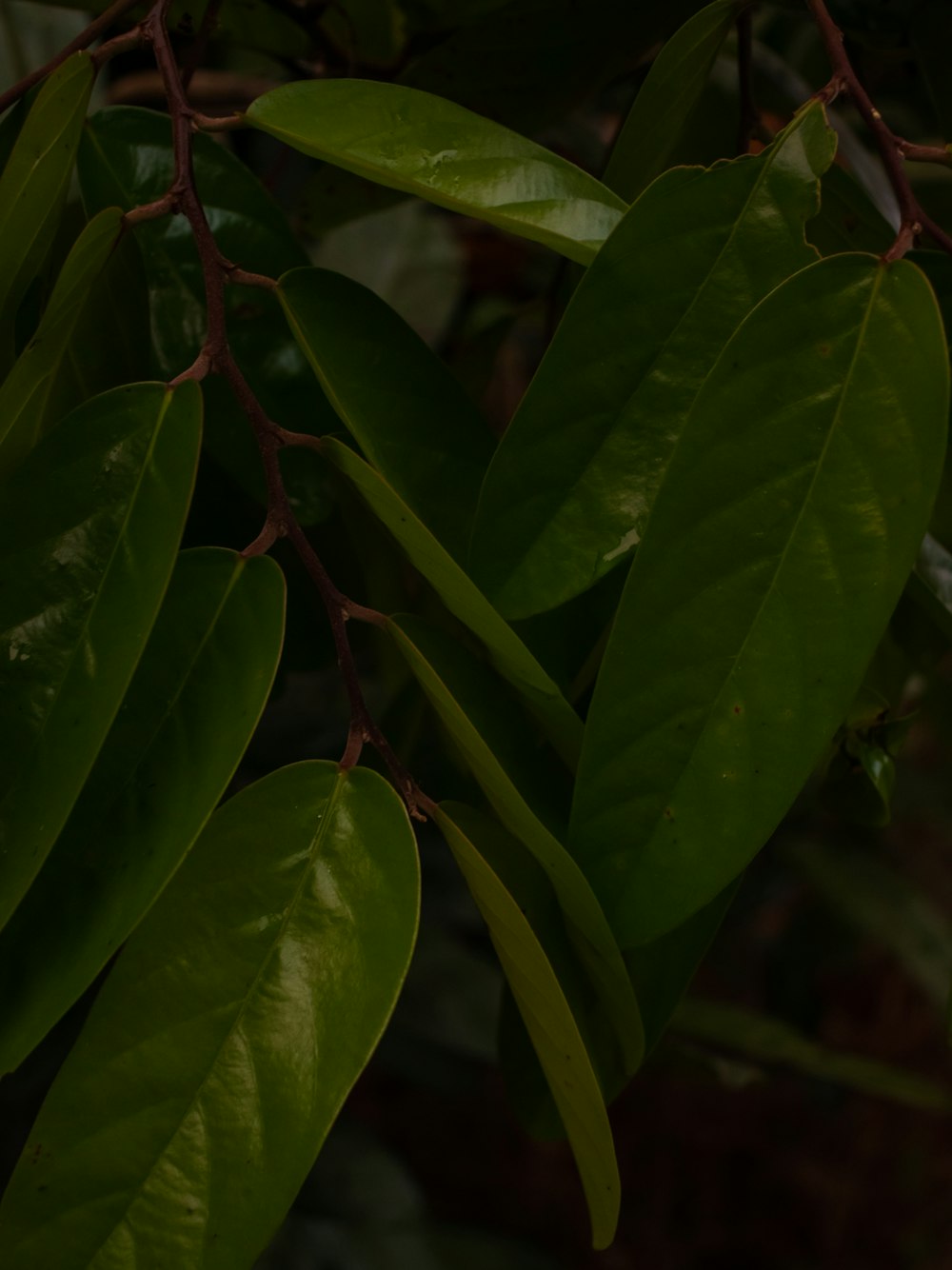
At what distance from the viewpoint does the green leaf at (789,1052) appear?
94 cm

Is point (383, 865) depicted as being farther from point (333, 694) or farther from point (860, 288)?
point (333, 694)

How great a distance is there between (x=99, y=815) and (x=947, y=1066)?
79.0 inches

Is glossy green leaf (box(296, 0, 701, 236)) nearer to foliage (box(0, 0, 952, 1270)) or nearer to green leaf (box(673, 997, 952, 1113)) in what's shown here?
foliage (box(0, 0, 952, 1270))

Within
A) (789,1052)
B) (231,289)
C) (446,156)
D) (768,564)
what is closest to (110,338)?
(231,289)

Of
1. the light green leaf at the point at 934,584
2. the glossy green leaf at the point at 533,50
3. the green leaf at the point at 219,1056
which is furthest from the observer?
the glossy green leaf at the point at 533,50

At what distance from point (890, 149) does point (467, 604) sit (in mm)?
191

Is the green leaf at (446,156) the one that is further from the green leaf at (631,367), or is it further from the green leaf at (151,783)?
the green leaf at (151,783)

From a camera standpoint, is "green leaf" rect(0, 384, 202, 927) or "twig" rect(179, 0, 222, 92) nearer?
"green leaf" rect(0, 384, 202, 927)

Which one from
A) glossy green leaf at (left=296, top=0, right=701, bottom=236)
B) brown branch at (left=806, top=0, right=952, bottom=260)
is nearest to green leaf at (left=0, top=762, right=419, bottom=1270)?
brown branch at (left=806, top=0, right=952, bottom=260)

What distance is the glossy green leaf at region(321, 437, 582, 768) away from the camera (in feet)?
1.09

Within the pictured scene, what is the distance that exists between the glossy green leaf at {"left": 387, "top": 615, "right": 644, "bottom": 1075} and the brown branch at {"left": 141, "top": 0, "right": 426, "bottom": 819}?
21 mm

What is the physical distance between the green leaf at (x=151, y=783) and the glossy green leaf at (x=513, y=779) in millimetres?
49

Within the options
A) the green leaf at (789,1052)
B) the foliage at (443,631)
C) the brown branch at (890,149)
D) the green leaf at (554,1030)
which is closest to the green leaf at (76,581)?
the foliage at (443,631)

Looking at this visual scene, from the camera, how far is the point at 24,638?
339 mm
